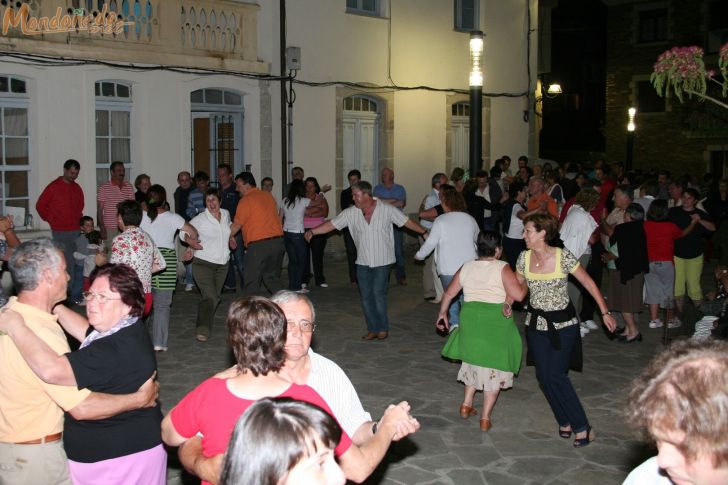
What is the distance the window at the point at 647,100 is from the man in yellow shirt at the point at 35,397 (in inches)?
1229

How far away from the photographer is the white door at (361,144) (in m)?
18.7

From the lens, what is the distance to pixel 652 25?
32969 mm

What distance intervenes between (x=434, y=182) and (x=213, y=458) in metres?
10.7

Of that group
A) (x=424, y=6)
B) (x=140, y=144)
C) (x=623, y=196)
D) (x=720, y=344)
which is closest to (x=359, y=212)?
(x=623, y=196)

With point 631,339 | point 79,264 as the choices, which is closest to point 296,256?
point 79,264

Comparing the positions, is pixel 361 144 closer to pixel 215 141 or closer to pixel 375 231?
pixel 215 141

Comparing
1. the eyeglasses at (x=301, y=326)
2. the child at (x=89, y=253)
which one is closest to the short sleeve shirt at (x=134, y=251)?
the child at (x=89, y=253)

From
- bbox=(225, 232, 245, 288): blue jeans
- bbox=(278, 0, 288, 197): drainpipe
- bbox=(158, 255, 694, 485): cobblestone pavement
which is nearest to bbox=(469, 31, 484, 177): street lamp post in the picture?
bbox=(158, 255, 694, 485): cobblestone pavement

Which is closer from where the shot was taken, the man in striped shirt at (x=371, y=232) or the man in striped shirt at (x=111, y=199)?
the man in striped shirt at (x=371, y=232)

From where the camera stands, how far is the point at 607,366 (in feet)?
31.2

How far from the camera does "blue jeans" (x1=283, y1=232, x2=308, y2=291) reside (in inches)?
530

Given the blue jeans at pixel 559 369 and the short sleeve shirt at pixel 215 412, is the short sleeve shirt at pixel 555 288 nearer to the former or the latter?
the blue jeans at pixel 559 369

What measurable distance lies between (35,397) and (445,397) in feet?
15.9

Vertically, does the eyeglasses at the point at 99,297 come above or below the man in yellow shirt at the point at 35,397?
above
